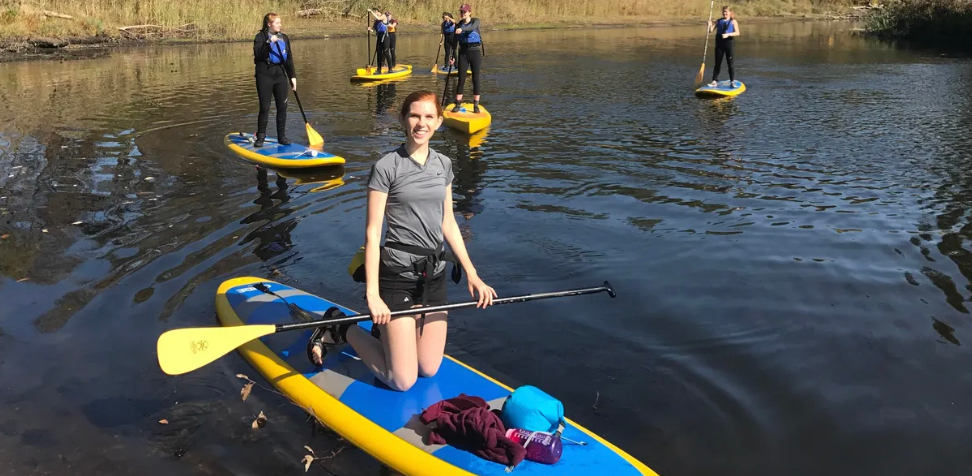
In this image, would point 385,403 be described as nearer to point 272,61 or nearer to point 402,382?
point 402,382

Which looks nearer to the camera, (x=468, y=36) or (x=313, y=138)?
(x=313, y=138)

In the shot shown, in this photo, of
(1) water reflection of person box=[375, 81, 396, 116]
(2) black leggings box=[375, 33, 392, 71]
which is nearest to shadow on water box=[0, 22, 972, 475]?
(1) water reflection of person box=[375, 81, 396, 116]

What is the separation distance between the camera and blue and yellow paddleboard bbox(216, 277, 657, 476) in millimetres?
3707

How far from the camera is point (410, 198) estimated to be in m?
4.20

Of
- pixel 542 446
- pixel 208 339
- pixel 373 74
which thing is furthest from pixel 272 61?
pixel 373 74

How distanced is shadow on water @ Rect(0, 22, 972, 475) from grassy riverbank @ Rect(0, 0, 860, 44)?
15.6 m

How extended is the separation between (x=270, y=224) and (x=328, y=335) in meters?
3.85

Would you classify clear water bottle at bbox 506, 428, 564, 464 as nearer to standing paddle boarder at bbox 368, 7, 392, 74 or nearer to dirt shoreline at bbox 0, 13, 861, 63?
standing paddle boarder at bbox 368, 7, 392, 74

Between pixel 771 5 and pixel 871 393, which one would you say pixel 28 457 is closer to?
pixel 871 393

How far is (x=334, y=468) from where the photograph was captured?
4.08 meters

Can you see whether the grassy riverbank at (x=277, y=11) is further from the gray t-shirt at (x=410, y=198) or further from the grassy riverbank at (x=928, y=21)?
the gray t-shirt at (x=410, y=198)

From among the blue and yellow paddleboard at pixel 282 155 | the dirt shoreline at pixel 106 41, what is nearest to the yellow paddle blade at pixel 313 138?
the blue and yellow paddleboard at pixel 282 155

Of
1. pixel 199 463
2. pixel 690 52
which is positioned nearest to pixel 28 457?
pixel 199 463

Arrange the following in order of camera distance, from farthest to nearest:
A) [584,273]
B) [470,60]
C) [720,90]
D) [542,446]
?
1. [720,90]
2. [470,60]
3. [584,273]
4. [542,446]
